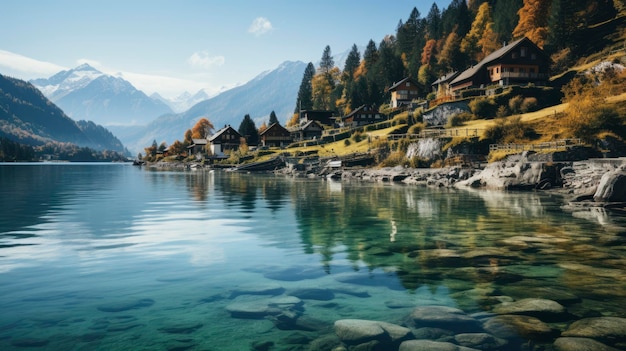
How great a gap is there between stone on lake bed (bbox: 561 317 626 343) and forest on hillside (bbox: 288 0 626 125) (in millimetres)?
94397

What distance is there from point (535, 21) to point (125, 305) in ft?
376

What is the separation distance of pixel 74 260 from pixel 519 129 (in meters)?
58.2

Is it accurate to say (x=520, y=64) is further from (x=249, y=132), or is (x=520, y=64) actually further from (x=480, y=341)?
(x=249, y=132)

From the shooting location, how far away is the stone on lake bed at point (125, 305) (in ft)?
34.2

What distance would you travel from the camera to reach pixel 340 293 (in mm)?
11562

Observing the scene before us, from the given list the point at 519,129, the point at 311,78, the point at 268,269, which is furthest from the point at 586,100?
the point at 311,78

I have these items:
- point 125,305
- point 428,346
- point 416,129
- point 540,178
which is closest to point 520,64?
point 416,129

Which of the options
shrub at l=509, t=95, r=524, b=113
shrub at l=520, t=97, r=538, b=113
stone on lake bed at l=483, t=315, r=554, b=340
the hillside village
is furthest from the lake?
shrub at l=509, t=95, r=524, b=113

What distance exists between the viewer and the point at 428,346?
801cm

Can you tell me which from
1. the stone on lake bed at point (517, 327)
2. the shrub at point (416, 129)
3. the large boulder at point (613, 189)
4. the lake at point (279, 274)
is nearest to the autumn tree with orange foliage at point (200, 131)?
the shrub at point (416, 129)

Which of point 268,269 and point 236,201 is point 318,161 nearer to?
point 236,201

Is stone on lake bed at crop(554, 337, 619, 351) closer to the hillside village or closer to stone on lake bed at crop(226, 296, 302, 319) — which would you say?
stone on lake bed at crop(226, 296, 302, 319)

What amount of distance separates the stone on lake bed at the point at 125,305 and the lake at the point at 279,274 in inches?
1.9

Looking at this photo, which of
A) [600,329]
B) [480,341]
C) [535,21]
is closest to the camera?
[480,341]
